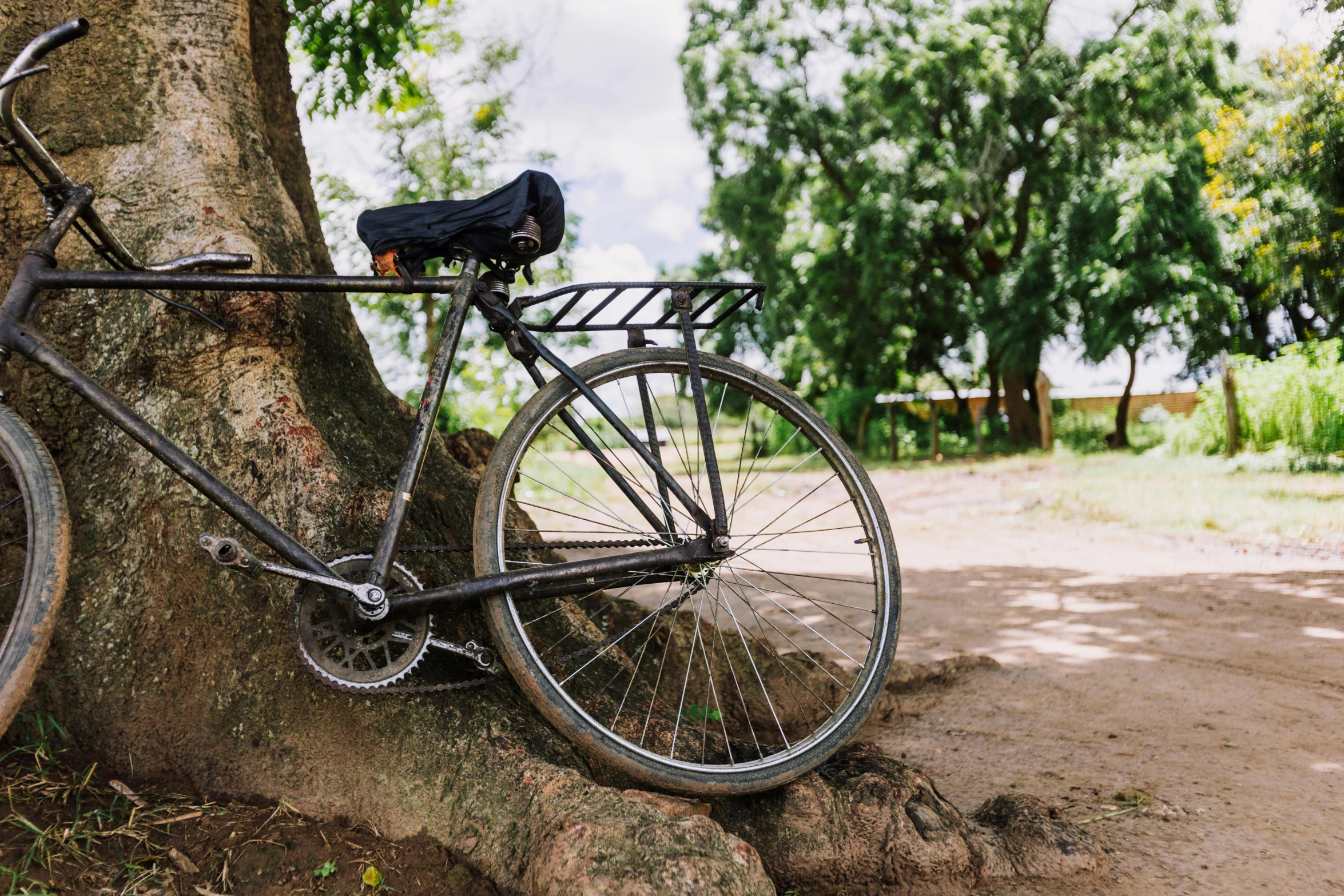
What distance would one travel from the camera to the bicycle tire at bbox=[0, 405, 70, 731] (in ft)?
6.08

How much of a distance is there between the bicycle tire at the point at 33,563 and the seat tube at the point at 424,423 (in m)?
0.66

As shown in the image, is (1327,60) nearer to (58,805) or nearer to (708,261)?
(58,805)

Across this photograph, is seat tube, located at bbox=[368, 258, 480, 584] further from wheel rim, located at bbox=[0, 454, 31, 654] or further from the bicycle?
wheel rim, located at bbox=[0, 454, 31, 654]

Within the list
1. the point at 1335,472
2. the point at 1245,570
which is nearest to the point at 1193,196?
the point at 1335,472

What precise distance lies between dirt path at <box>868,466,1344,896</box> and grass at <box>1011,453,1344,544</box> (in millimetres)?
1090

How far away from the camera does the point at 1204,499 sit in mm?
9211

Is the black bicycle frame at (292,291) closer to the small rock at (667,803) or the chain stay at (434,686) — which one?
the chain stay at (434,686)

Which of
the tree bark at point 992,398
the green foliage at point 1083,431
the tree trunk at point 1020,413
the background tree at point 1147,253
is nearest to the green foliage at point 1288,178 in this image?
the background tree at point 1147,253

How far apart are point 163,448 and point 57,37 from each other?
0.94m

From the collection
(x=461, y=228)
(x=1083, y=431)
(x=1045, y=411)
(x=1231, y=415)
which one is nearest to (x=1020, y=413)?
(x=1083, y=431)

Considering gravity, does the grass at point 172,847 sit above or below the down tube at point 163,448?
below

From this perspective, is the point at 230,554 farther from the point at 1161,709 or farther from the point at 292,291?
the point at 1161,709

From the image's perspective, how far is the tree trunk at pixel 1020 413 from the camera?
21.2 metres

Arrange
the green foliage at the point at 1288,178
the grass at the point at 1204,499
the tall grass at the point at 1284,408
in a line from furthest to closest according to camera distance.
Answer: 1. the green foliage at the point at 1288,178
2. the tall grass at the point at 1284,408
3. the grass at the point at 1204,499
